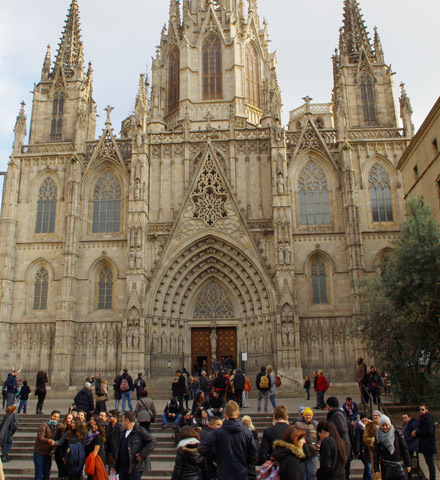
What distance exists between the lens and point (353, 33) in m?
38.2

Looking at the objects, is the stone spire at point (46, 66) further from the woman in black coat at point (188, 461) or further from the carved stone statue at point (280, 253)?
the woman in black coat at point (188, 461)

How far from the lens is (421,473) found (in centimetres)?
1108

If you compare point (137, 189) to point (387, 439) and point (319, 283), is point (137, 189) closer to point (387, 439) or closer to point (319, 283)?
point (319, 283)

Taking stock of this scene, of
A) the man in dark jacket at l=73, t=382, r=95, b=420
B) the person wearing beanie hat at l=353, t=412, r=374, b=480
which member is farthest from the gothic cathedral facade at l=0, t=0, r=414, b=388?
the person wearing beanie hat at l=353, t=412, r=374, b=480

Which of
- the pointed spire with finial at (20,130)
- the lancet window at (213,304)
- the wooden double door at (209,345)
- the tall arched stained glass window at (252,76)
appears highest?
the tall arched stained glass window at (252,76)

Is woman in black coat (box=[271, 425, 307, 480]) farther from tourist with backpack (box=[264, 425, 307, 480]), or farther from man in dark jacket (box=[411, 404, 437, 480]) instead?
man in dark jacket (box=[411, 404, 437, 480])

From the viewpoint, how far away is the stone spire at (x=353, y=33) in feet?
123

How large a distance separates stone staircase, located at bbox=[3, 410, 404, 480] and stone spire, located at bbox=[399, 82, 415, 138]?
22071 millimetres

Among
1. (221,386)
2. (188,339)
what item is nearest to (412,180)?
(188,339)

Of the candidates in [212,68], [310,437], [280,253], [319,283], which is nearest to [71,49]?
[212,68]

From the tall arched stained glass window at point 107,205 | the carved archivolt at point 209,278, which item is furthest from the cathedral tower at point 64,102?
the carved archivolt at point 209,278

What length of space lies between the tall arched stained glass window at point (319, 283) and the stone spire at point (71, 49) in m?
21.6

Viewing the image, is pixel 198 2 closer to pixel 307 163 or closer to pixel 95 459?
pixel 307 163

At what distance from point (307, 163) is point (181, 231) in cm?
950
